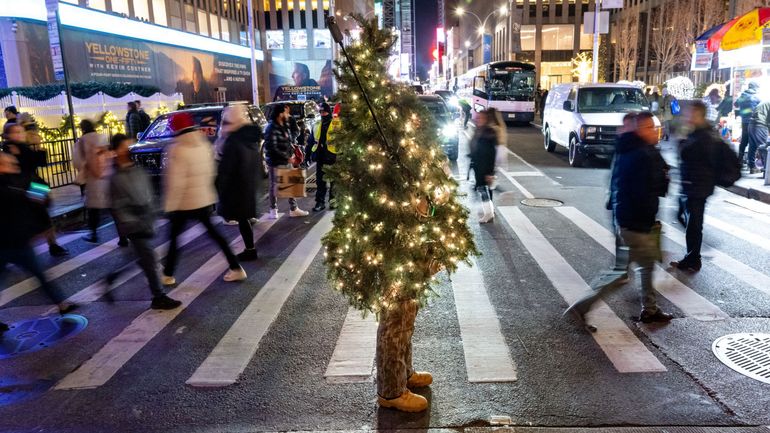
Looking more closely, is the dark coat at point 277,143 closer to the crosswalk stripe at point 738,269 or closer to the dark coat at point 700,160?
the dark coat at point 700,160

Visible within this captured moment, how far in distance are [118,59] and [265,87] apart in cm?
3539

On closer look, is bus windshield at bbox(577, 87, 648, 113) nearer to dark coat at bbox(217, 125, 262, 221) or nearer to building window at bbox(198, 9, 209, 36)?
dark coat at bbox(217, 125, 262, 221)

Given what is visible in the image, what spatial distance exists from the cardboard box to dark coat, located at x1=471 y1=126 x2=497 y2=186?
2886mm

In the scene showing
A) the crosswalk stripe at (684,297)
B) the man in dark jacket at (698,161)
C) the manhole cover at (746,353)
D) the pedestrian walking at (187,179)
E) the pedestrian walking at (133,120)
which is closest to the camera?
the manhole cover at (746,353)

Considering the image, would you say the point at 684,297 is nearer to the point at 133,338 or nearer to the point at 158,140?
the point at 133,338

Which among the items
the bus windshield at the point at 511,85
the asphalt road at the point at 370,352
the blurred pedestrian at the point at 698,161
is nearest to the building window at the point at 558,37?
the bus windshield at the point at 511,85

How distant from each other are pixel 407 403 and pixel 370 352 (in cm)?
104

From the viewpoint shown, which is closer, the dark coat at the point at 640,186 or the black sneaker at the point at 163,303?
the dark coat at the point at 640,186

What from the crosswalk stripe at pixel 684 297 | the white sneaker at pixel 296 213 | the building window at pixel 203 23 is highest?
the building window at pixel 203 23

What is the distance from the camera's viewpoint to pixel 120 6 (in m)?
32.7

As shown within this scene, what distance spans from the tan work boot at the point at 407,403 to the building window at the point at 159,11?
1506 inches

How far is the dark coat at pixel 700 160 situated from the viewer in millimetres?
6434

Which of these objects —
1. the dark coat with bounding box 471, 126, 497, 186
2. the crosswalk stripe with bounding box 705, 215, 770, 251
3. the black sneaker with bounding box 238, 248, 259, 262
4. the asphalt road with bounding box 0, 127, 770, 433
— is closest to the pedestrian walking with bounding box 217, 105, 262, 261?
the black sneaker with bounding box 238, 248, 259, 262

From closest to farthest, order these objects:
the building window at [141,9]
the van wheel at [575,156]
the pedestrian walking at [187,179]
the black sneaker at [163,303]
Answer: the black sneaker at [163,303]
the pedestrian walking at [187,179]
the van wheel at [575,156]
the building window at [141,9]
